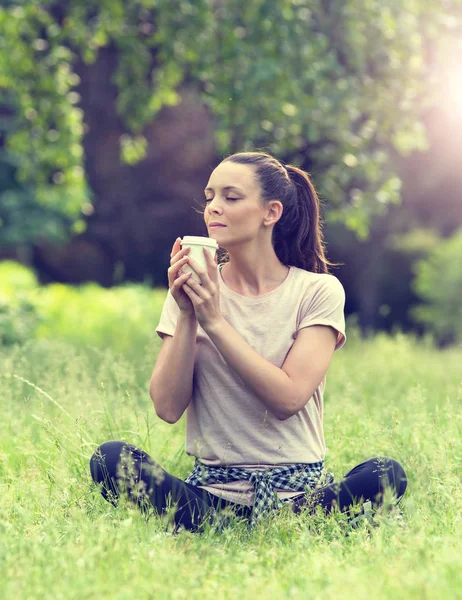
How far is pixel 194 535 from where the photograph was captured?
2775 mm

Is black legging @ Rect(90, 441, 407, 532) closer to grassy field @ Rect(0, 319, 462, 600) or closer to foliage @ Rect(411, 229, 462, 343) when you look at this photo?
grassy field @ Rect(0, 319, 462, 600)

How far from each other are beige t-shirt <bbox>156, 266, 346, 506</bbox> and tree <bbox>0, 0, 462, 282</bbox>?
348 cm

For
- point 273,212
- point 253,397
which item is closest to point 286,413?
point 253,397

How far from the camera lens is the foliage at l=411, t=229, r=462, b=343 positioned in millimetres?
15469

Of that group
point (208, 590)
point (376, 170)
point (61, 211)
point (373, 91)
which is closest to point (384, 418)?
point (208, 590)

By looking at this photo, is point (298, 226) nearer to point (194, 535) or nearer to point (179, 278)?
point (179, 278)

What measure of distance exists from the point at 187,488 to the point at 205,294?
0.71 m

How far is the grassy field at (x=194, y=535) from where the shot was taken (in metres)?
2.22

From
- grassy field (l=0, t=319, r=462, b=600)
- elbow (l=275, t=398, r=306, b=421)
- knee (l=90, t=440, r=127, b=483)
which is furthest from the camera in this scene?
knee (l=90, t=440, r=127, b=483)

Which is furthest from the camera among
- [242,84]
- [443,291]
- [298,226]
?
[443,291]

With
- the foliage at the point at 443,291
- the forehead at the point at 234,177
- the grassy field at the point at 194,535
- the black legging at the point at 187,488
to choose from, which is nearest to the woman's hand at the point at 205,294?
the forehead at the point at 234,177

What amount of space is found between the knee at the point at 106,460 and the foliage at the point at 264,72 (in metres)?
3.87

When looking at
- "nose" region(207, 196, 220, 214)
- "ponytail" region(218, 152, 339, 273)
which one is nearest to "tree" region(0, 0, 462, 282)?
"ponytail" region(218, 152, 339, 273)

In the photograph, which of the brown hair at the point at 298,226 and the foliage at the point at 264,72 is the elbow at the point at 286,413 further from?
the foliage at the point at 264,72
